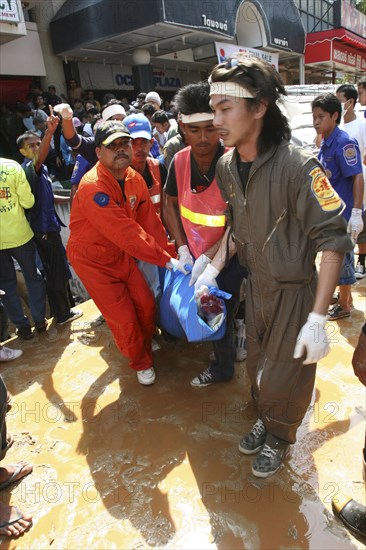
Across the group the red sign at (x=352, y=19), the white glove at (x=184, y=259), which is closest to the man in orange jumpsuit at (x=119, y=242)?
the white glove at (x=184, y=259)

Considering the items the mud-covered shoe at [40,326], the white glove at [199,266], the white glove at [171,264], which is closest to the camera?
the white glove at [199,266]

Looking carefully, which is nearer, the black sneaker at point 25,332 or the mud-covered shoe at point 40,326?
the black sneaker at point 25,332

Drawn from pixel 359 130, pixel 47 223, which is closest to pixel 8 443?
pixel 47 223

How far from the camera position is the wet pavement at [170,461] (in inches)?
66.7

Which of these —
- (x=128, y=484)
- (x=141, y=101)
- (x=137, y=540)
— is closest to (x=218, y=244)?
(x=128, y=484)

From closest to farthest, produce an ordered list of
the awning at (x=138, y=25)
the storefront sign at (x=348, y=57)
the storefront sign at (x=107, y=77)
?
the awning at (x=138, y=25) → the storefront sign at (x=107, y=77) → the storefront sign at (x=348, y=57)

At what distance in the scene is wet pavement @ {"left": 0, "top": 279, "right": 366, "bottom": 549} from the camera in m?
1.69

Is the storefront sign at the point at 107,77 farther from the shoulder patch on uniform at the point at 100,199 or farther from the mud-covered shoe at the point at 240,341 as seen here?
the mud-covered shoe at the point at 240,341

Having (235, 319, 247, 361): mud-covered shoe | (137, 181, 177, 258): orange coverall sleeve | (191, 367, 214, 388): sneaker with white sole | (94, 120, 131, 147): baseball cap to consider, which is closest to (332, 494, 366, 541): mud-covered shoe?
(191, 367, 214, 388): sneaker with white sole

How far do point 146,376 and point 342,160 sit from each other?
2.14 m

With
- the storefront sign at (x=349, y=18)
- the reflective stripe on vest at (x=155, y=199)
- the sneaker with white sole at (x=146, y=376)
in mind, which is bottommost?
the sneaker with white sole at (x=146, y=376)

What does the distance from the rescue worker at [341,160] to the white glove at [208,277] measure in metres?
1.35

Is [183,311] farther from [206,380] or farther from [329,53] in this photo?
[329,53]

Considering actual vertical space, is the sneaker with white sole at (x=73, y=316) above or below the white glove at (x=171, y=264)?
below
